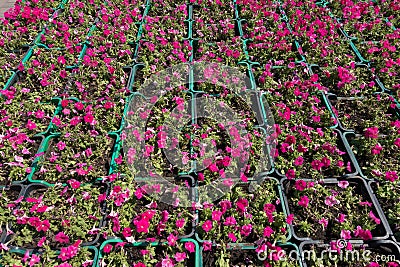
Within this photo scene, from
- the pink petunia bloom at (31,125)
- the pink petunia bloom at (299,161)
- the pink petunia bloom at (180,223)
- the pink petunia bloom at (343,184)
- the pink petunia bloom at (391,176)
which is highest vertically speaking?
the pink petunia bloom at (31,125)

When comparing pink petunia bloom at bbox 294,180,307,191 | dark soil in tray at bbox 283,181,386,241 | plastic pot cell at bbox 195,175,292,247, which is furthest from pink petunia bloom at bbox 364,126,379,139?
plastic pot cell at bbox 195,175,292,247

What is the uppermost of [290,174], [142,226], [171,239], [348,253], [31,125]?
[31,125]

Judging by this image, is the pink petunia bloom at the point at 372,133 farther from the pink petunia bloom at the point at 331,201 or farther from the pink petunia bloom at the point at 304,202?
the pink petunia bloom at the point at 304,202

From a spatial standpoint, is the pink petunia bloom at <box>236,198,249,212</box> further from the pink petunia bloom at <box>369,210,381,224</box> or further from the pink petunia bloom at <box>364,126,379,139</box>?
the pink petunia bloom at <box>364,126,379,139</box>

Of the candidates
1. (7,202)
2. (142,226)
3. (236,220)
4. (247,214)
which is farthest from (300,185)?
(7,202)

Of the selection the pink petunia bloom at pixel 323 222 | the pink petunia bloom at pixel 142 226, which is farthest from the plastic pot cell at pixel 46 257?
the pink petunia bloom at pixel 323 222

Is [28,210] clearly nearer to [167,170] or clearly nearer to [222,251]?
[167,170]

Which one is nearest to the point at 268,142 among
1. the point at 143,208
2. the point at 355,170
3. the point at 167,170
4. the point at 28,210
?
the point at 355,170

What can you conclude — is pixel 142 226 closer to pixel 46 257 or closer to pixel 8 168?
pixel 46 257

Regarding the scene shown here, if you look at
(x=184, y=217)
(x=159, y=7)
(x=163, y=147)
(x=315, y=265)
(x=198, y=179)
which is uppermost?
(x=159, y=7)
